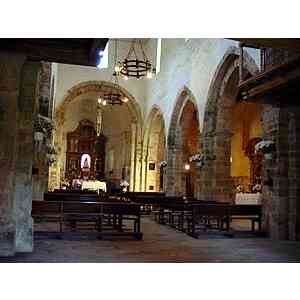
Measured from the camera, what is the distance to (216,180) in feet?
50.0

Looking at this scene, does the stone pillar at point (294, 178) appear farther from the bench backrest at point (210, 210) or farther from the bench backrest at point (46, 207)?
the bench backrest at point (46, 207)

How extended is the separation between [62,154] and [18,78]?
2286 cm

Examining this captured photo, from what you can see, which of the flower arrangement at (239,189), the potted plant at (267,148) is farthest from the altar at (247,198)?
the potted plant at (267,148)

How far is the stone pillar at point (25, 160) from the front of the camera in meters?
A: 7.71

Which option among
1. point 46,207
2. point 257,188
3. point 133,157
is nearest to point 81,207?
point 46,207

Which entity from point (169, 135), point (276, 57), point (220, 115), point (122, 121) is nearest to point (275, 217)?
point (276, 57)

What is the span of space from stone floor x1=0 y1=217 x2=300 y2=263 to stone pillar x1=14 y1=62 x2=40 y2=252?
1.48 ft

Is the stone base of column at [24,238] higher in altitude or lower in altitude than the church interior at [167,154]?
lower

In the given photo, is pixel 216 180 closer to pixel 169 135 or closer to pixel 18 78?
pixel 169 135

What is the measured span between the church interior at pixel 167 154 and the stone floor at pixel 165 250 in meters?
0.02

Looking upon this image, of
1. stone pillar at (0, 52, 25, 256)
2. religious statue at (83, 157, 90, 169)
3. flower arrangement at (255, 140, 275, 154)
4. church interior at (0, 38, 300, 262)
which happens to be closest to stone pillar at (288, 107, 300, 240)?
church interior at (0, 38, 300, 262)

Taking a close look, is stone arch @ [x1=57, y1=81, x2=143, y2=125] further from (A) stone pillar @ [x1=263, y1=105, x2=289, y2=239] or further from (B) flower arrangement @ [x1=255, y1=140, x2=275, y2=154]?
(A) stone pillar @ [x1=263, y1=105, x2=289, y2=239]
